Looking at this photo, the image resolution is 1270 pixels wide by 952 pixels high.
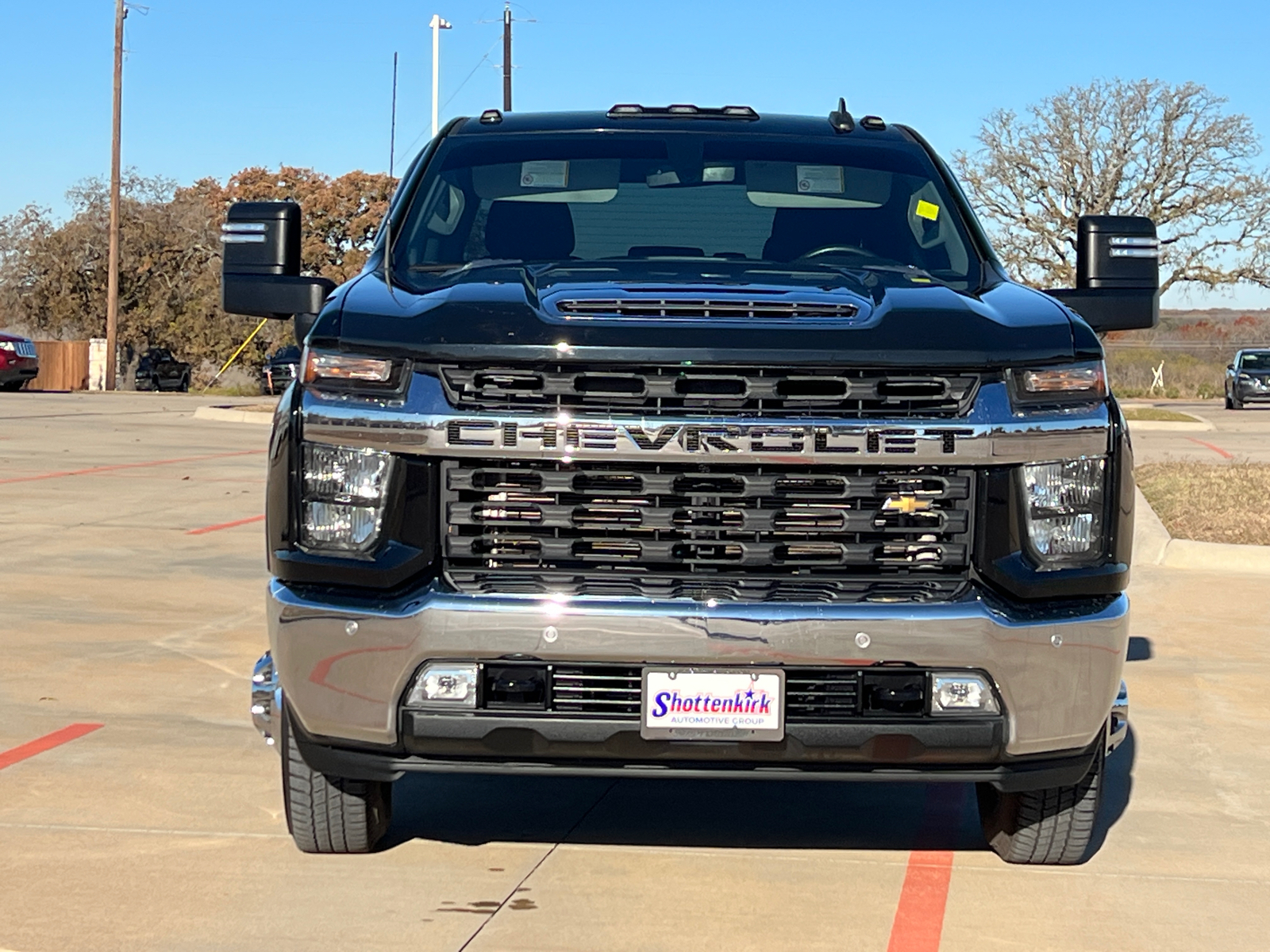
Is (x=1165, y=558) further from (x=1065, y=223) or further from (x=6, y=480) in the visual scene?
(x=1065, y=223)

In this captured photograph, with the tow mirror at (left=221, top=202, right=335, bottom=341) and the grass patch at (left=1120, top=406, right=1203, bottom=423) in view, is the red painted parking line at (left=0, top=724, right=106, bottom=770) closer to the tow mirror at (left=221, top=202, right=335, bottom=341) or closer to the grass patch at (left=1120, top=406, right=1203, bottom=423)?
the tow mirror at (left=221, top=202, right=335, bottom=341)

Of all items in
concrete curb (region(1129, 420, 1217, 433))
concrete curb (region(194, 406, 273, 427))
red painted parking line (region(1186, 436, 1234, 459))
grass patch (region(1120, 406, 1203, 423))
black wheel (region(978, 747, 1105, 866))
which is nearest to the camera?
black wheel (region(978, 747, 1105, 866))

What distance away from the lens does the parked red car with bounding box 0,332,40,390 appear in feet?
118

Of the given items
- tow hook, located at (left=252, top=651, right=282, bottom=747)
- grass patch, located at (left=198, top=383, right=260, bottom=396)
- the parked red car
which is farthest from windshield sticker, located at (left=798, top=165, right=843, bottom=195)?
grass patch, located at (left=198, top=383, right=260, bottom=396)

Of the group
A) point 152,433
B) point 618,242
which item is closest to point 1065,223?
point 152,433

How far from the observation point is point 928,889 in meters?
4.69

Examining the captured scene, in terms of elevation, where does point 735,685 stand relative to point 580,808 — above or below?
above

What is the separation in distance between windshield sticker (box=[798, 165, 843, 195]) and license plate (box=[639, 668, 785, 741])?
Answer: 2.32 metres

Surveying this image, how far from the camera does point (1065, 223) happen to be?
164 ft

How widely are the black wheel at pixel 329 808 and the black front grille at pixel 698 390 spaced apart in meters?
1.10

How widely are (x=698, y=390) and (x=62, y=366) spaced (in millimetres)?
43808

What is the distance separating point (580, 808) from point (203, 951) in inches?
63.4

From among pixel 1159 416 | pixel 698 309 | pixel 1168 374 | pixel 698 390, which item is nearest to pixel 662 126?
pixel 698 309

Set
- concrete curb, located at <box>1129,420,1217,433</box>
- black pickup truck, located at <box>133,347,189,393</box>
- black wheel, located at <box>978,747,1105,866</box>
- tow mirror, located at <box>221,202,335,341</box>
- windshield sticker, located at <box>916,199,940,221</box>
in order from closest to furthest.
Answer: black wheel, located at <box>978,747,1105,866</box>
tow mirror, located at <box>221,202,335,341</box>
windshield sticker, located at <box>916,199,940,221</box>
concrete curb, located at <box>1129,420,1217,433</box>
black pickup truck, located at <box>133,347,189,393</box>
